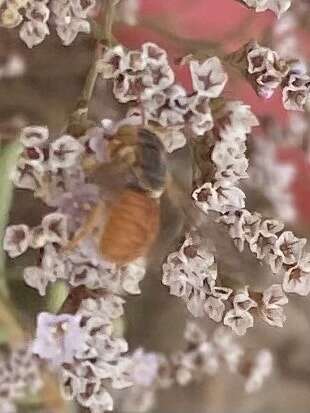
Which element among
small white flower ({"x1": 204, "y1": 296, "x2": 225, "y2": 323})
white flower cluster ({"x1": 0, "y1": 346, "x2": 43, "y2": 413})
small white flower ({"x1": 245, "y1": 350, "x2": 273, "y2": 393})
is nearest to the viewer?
small white flower ({"x1": 204, "y1": 296, "x2": 225, "y2": 323})

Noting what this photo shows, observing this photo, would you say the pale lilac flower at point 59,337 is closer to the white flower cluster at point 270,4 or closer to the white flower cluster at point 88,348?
the white flower cluster at point 88,348

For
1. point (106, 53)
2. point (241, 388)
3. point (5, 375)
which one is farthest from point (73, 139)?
point (241, 388)

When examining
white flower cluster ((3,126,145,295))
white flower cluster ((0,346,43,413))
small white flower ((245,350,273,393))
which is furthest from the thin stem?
small white flower ((245,350,273,393))

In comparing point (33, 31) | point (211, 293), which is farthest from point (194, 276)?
point (33, 31)

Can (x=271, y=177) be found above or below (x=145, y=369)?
above

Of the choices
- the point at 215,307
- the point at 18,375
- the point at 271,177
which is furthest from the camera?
the point at 271,177

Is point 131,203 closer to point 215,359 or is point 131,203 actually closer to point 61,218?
point 61,218

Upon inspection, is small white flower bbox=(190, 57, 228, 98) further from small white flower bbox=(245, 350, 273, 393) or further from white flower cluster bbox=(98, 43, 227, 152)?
small white flower bbox=(245, 350, 273, 393)
